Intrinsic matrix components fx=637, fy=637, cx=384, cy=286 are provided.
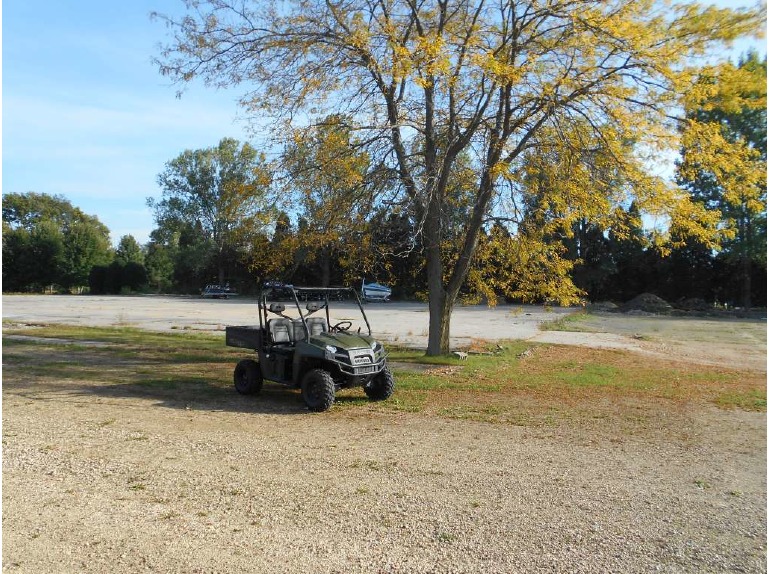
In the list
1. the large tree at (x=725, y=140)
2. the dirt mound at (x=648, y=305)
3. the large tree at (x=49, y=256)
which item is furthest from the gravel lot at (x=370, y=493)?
the large tree at (x=49, y=256)

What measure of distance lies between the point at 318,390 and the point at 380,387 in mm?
1286

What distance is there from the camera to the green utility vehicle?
905 centimetres

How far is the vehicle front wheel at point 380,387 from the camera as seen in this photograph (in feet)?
32.4

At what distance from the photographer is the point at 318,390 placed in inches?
352

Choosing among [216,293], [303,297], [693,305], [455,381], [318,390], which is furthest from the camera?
[216,293]

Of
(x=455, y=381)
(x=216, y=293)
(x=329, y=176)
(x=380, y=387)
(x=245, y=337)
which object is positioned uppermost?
(x=329, y=176)

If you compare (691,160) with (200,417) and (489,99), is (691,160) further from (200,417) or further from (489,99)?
(200,417)

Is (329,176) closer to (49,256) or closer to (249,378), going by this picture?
(249,378)

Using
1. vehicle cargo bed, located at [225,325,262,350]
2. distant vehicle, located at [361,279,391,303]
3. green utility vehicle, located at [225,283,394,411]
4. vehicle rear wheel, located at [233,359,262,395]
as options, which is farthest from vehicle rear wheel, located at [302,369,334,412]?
distant vehicle, located at [361,279,391,303]

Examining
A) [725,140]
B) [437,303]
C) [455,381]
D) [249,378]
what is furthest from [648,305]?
[249,378]

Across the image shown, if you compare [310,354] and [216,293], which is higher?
[216,293]

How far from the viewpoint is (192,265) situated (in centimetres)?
6488

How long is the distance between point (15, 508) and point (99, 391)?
20.3 feet

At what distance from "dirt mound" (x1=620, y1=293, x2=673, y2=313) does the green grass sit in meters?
27.8
